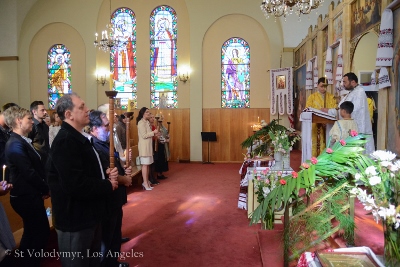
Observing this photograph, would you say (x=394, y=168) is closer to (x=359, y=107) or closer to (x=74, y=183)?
(x=74, y=183)

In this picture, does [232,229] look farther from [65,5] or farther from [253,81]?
[65,5]

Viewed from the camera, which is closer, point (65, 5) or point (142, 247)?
point (142, 247)

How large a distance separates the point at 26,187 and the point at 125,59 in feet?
36.6

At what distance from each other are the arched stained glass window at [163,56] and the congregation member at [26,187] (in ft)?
33.6

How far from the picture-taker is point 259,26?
515 inches

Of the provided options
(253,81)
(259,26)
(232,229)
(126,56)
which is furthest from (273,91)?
(232,229)

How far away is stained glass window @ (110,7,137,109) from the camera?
44.9 feet

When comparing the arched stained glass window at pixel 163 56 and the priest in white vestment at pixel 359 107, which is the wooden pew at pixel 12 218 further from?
the arched stained glass window at pixel 163 56

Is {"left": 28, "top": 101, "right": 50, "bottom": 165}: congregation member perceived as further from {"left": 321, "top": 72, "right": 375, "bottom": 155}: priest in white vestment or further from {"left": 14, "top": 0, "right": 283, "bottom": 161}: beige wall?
{"left": 14, "top": 0, "right": 283, "bottom": 161}: beige wall

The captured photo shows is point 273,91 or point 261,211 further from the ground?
point 273,91

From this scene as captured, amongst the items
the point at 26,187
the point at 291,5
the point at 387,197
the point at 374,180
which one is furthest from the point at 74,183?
the point at 291,5

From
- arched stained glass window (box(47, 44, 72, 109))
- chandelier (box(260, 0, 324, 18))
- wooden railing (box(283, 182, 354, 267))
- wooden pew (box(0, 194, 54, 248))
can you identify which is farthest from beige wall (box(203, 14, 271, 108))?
wooden railing (box(283, 182, 354, 267))

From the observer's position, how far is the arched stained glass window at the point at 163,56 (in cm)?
1352

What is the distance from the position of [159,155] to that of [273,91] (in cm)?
518
